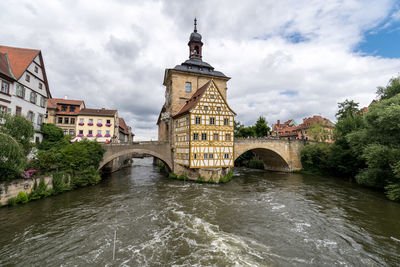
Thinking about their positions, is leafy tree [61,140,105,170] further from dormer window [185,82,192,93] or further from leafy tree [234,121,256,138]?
leafy tree [234,121,256,138]

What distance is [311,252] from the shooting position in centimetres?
681

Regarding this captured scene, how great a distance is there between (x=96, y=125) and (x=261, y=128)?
2992 cm

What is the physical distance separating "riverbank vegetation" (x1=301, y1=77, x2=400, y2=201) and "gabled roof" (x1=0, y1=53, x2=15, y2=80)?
27.4m

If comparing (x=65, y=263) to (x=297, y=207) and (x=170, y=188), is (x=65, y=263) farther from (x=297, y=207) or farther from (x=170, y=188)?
(x=297, y=207)

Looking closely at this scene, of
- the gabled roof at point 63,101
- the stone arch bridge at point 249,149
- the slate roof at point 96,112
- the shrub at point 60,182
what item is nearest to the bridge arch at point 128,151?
the stone arch bridge at point 249,149

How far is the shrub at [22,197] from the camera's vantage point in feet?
36.1

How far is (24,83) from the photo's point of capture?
1566cm

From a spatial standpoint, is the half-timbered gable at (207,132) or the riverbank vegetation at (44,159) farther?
the half-timbered gable at (207,132)

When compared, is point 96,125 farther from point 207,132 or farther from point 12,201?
point 207,132

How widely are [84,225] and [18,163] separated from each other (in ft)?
17.0

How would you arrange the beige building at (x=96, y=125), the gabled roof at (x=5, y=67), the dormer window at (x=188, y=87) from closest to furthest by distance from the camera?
the gabled roof at (x=5, y=67)
the dormer window at (x=188, y=87)
the beige building at (x=96, y=125)

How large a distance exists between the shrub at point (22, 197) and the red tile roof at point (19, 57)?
9.67 m

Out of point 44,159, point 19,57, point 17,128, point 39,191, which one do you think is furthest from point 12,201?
point 19,57

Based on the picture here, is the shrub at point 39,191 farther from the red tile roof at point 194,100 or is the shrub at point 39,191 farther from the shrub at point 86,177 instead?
the red tile roof at point 194,100
